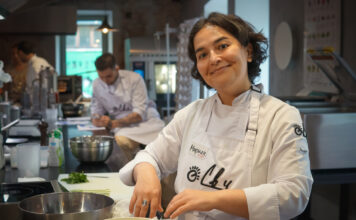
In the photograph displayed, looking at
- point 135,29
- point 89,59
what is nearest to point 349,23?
point 135,29

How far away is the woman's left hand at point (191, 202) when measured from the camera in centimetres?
125

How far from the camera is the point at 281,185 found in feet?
4.24

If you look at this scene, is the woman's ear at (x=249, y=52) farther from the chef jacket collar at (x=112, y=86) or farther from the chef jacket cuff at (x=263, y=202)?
the chef jacket collar at (x=112, y=86)

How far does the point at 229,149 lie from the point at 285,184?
0.86ft

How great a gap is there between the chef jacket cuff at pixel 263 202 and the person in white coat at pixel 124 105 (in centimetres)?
354

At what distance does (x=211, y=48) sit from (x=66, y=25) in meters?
5.80

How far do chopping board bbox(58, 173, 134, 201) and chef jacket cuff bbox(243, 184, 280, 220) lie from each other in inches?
24.0

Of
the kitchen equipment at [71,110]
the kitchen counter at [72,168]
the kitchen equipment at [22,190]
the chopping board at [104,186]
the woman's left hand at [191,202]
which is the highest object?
the kitchen equipment at [71,110]

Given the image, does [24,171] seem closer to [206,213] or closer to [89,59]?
[206,213]

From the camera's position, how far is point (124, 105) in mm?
5121

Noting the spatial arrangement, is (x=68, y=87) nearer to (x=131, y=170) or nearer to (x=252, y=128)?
(x=131, y=170)

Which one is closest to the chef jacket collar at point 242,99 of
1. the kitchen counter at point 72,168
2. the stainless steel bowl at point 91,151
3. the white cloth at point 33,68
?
the kitchen counter at point 72,168

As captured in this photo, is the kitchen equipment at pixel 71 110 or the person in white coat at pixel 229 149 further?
the kitchen equipment at pixel 71 110

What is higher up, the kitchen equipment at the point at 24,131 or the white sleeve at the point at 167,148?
the white sleeve at the point at 167,148
